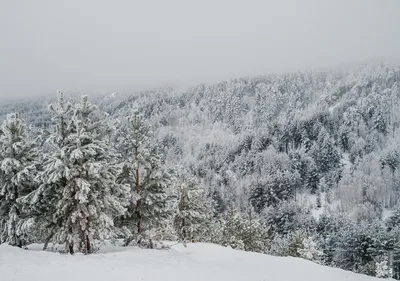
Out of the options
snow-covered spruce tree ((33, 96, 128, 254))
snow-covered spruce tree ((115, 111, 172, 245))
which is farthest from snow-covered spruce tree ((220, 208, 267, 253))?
snow-covered spruce tree ((33, 96, 128, 254))

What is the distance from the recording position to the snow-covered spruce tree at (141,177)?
24.5 metres

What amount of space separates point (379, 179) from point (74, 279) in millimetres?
195422

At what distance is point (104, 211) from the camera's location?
2305cm

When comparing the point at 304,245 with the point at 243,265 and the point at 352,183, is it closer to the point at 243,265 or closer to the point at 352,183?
the point at 243,265

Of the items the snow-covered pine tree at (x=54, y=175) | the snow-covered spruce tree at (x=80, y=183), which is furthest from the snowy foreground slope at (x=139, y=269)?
the snow-covered pine tree at (x=54, y=175)

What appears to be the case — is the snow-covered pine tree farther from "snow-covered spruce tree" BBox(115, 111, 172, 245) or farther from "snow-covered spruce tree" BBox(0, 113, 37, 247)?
"snow-covered spruce tree" BBox(115, 111, 172, 245)

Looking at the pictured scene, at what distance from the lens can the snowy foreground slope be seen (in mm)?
15227

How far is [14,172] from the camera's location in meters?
23.7

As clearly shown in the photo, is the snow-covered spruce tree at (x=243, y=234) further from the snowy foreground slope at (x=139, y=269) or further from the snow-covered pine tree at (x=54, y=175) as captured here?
the snow-covered pine tree at (x=54, y=175)

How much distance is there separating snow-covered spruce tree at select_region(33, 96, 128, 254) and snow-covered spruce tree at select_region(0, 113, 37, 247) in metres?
2.21

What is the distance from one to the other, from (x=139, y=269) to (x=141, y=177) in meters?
9.90

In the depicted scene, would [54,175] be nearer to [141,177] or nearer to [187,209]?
[141,177]

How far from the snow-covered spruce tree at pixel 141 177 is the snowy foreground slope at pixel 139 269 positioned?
302cm

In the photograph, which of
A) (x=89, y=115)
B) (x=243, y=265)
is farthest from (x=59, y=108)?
(x=243, y=265)
